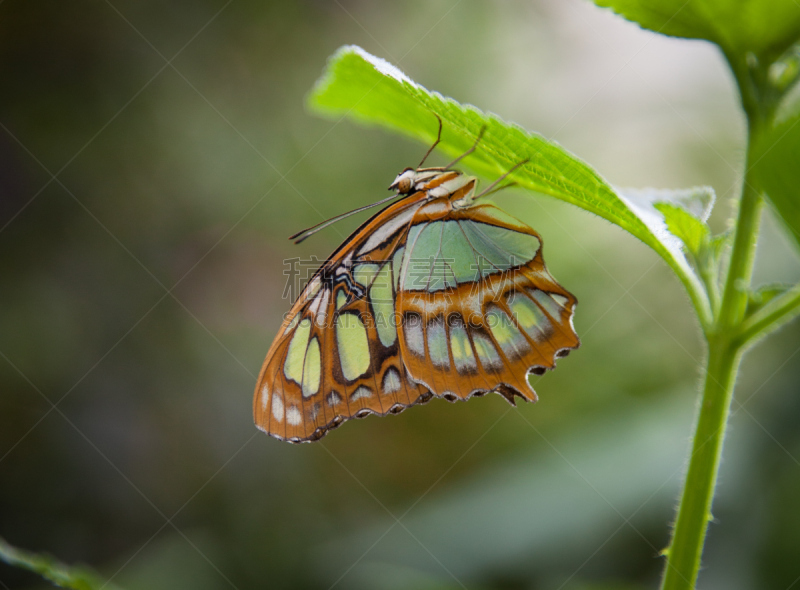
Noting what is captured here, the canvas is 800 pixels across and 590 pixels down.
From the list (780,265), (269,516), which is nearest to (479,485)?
(269,516)

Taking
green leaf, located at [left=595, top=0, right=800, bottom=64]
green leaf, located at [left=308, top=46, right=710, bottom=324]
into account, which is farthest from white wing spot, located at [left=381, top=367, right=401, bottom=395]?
green leaf, located at [left=595, top=0, right=800, bottom=64]

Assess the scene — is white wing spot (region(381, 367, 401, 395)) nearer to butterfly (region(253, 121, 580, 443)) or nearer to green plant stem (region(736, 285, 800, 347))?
butterfly (region(253, 121, 580, 443))

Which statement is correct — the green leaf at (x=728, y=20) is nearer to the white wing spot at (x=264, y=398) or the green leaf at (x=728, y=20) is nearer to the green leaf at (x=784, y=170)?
the green leaf at (x=784, y=170)

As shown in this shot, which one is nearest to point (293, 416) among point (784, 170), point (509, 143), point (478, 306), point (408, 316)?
point (408, 316)

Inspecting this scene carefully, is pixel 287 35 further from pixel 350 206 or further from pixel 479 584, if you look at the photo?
pixel 479 584

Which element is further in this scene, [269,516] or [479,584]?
[269,516]

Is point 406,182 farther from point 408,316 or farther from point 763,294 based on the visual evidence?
point 763,294
